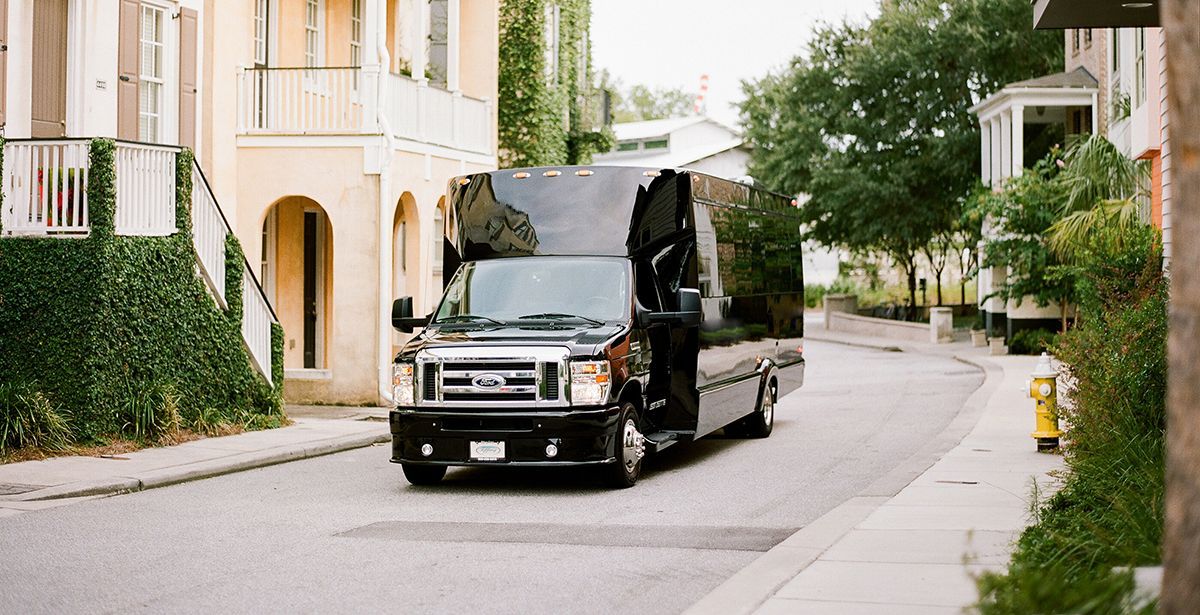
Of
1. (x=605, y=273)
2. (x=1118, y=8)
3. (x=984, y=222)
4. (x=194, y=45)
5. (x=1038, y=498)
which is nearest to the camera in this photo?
(x=1038, y=498)

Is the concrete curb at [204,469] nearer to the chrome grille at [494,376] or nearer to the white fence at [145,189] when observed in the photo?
the chrome grille at [494,376]

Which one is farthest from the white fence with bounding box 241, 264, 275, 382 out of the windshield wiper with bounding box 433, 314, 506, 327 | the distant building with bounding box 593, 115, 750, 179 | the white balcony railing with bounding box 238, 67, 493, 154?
the distant building with bounding box 593, 115, 750, 179

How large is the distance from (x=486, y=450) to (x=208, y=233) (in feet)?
22.3

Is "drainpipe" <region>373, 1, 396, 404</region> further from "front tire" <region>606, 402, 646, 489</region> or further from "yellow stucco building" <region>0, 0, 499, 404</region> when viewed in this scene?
"front tire" <region>606, 402, 646, 489</region>

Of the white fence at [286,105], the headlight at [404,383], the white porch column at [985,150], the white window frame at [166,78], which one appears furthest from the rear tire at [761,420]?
the white porch column at [985,150]

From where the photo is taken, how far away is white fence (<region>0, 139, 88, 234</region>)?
1530 centimetres

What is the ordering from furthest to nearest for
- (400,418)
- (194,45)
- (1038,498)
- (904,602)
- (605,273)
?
(194,45) < (605,273) < (400,418) < (1038,498) < (904,602)

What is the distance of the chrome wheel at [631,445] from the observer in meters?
12.5

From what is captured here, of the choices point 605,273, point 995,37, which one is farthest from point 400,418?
point 995,37

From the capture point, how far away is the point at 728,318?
50.6 ft

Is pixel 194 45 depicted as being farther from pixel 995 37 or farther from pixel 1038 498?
pixel 995 37

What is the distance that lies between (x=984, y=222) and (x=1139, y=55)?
60.0ft

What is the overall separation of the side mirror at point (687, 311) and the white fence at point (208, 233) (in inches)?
263

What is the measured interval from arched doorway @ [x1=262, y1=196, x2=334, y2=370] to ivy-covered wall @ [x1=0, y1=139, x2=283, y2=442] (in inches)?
267
